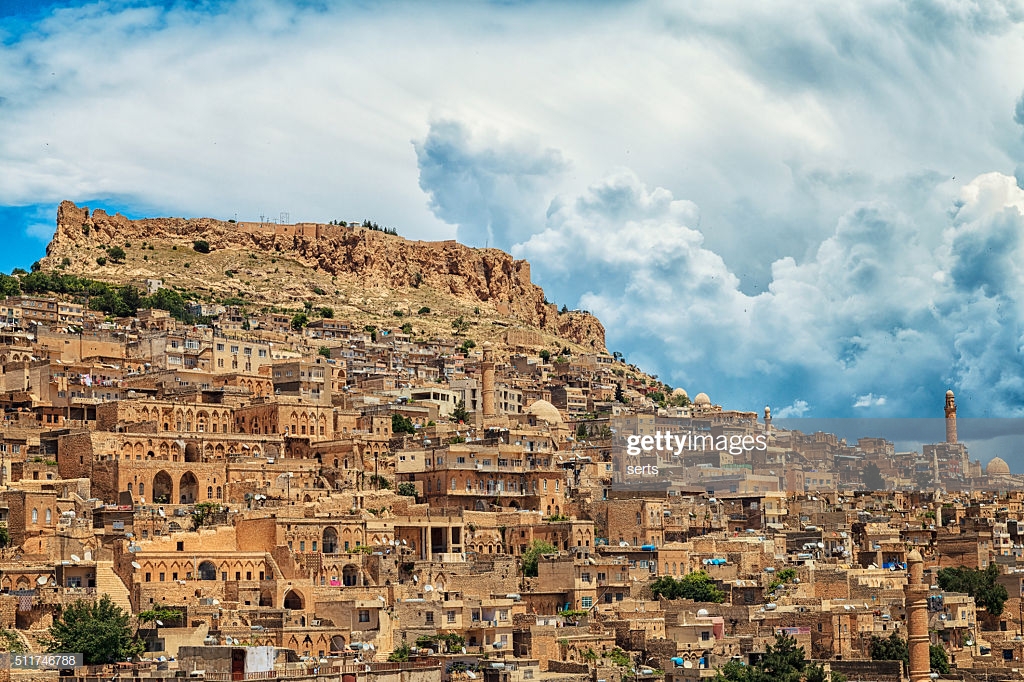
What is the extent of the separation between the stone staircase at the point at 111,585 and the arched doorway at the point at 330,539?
24.0 feet

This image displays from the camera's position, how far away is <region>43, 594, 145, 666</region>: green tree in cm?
3978

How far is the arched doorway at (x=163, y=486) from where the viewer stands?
5578cm

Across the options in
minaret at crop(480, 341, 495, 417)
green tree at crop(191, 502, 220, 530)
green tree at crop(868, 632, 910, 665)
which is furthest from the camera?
minaret at crop(480, 341, 495, 417)

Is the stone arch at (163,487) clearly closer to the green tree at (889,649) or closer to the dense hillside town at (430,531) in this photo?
the dense hillside town at (430,531)

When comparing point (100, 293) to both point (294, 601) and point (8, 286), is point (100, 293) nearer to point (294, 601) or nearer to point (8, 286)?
point (8, 286)

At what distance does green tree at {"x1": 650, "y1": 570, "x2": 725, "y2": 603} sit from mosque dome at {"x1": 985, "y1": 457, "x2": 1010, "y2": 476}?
44.1 meters

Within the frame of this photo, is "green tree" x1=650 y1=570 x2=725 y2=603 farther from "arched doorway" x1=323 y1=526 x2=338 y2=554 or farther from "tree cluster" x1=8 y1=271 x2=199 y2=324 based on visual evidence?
"tree cluster" x1=8 y1=271 x2=199 y2=324

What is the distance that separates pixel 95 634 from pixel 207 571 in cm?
682

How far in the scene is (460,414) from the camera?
78938 millimetres

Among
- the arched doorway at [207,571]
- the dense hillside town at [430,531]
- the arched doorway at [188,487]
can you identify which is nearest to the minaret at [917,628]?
the dense hillside town at [430,531]

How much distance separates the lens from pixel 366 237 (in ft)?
389

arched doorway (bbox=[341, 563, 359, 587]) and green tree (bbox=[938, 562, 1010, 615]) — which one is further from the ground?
arched doorway (bbox=[341, 563, 359, 587])

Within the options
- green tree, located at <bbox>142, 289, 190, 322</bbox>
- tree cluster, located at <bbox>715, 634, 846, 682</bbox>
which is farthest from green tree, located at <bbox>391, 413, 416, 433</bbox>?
tree cluster, located at <bbox>715, 634, 846, 682</bbox>

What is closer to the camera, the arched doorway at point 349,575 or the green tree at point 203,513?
the arched doorway at point 349,575
